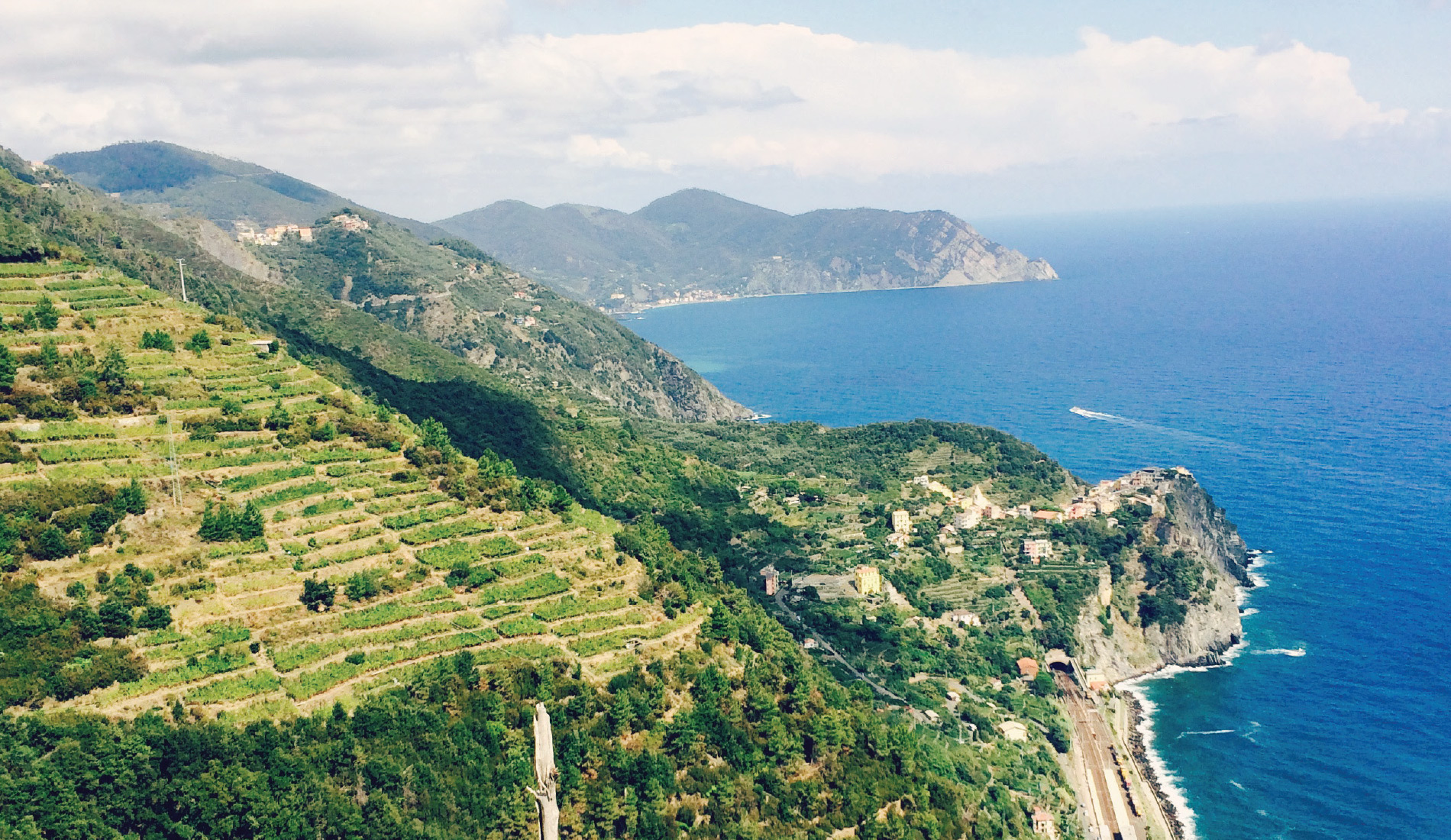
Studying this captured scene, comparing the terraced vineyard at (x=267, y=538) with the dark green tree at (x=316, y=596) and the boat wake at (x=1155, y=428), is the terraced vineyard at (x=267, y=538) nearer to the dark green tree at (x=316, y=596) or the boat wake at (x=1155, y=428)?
the dark green tree at (x=316, y=596)

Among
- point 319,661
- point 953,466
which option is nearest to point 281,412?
point 319,661

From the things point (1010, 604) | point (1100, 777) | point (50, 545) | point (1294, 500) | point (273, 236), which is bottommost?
point (1100, 777)

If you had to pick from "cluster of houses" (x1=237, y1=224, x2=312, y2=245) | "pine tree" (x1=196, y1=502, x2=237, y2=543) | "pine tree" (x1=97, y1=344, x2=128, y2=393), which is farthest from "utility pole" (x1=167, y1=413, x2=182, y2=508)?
"cluster of houses" (x1=237, y1=224, x2=312, y2=245)

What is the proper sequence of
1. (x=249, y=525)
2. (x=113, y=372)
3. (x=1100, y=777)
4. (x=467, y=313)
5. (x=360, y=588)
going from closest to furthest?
(x=360, y=588) < (x=249, y=525) < (x=113, y=372) < (x=1100, y=777) < (x=467, y=313)

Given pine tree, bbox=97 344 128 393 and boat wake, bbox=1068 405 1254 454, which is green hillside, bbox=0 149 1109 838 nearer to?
pine tree, bbox=97 344 128 393

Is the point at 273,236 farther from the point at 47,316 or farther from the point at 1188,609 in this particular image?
the point at 1188,609

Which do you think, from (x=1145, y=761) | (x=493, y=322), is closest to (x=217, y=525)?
(x=1145, y=761)
